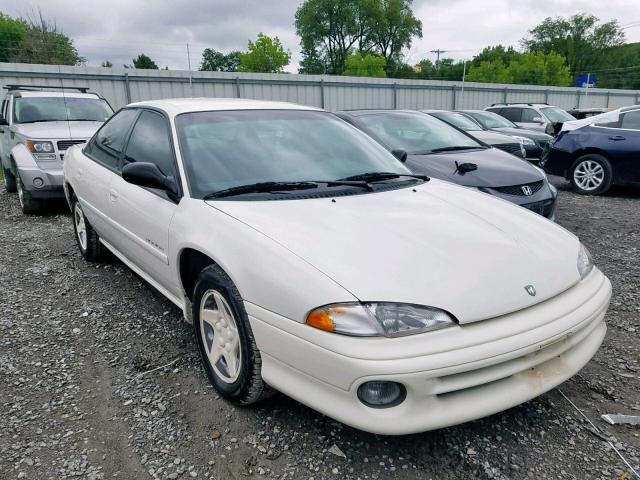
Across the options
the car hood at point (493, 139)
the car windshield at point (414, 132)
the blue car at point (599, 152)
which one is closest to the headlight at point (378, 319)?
the car windshield at point (414, 132)

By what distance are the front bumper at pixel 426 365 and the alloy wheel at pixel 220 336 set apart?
29 cm

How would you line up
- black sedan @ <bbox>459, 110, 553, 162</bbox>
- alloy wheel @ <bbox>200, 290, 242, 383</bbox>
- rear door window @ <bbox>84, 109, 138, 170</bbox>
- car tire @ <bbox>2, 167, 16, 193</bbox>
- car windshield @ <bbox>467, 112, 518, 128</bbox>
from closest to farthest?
alloy wheel @ <bbox>200, 290, 242, 383</bbox>, rear door window @ <bbox>84, 109, 138, 170</bbox>, car tire @ <bbox>2, 167, 16, 193</bbox>, black sedan @ <bbox>459, 110, 553, 162</bbox>, car windshield @ <bbox>467, 112, 518, 128</bbox>

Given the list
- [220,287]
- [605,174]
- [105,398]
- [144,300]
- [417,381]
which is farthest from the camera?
[605,174]

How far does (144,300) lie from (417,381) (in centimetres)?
269

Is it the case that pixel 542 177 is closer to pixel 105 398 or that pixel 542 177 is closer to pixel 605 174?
pixel 605 174

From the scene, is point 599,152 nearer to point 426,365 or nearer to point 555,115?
point 555,115

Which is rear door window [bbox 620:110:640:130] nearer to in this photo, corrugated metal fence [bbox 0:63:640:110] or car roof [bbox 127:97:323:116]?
car roof [bbox 127:97:323:116]

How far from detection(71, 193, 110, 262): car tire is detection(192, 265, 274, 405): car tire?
2.32 metres

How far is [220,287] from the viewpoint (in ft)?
7.47

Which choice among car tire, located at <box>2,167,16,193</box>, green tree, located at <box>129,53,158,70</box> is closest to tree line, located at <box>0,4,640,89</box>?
green tree, located at <box>129,53,158,70</box>

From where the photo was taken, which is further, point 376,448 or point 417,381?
point 376,448

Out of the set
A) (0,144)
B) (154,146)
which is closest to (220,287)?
(154,146)

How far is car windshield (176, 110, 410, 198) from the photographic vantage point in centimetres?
272

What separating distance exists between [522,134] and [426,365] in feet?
33.4
